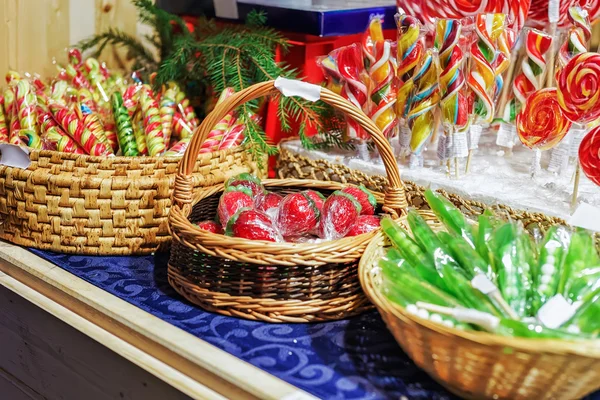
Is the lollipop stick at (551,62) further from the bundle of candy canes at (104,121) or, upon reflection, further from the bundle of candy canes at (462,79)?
the bundle of candy canes at (104,121)

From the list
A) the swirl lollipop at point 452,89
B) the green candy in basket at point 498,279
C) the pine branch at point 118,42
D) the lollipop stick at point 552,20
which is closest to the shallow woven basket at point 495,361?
the green candy in basket at point 498,279

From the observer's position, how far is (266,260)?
3.80 ft

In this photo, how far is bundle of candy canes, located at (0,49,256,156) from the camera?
5.30 ft

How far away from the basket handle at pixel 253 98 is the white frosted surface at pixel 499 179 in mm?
198

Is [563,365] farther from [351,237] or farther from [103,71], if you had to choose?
[103,71]

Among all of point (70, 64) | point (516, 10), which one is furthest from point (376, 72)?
point (70, 64)

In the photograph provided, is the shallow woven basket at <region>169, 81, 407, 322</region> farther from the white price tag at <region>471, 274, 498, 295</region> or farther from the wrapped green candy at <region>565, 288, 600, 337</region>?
the wrapped green candy at <region>565, 288, 600, 337</region>

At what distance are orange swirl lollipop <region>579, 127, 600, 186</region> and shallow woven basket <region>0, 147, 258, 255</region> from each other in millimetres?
810

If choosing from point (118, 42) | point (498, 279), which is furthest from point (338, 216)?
point (118, 42)

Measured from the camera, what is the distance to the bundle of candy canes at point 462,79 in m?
1.49

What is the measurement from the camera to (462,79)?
1507mm

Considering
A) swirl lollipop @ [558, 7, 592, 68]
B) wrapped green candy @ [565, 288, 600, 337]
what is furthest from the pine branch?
wrapped green candy @ [565, 288, 600, 337]

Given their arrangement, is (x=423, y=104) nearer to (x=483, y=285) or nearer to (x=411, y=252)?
(x=411, y=252)

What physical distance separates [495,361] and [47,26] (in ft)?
5.77
